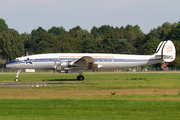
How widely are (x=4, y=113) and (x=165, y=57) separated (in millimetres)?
29694

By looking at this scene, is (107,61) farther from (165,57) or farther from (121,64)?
(165,57)

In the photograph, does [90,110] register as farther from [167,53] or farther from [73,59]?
[167,53]

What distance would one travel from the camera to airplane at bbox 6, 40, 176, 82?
113 ft

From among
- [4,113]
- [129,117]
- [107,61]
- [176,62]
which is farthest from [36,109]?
[176,62]

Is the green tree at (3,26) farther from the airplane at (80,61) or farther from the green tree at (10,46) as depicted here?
the airplane at (80,61)

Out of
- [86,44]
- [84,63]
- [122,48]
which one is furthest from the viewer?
[86,44]

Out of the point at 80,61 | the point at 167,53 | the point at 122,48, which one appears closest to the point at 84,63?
the point at 80,61

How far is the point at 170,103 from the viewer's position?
16.0 meters

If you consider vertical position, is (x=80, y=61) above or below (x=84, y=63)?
above

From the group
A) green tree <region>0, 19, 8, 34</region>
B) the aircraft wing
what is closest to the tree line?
green tree <region>0, 19, 8, 34</region>

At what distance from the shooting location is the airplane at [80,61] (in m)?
34.4

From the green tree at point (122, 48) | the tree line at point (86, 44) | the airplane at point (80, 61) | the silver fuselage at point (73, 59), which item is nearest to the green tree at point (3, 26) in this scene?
the tree line at point (86, 44)

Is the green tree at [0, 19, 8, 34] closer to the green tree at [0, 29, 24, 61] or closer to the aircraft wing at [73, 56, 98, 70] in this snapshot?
the green tree at [0, 29, 24, 61]

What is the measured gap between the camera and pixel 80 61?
34.3 meters
